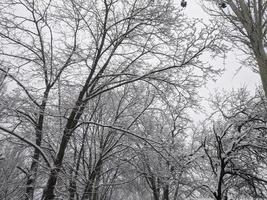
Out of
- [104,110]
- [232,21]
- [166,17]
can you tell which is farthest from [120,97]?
[232,21]

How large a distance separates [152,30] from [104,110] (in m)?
4.81

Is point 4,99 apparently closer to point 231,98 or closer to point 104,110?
point 104,110

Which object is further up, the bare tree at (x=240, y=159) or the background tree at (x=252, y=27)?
the background tree at (x=252, y=27)

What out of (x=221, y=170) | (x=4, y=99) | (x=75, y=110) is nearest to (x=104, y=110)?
(x=75, y=110)

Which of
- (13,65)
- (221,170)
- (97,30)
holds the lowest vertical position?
(221,170)

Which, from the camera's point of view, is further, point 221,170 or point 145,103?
point 145,103

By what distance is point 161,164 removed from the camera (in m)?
9.19

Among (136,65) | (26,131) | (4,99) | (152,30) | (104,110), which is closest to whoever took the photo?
(4,99)

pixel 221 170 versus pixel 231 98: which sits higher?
pixel 231 98

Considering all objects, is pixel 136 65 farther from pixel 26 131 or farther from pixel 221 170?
pixel 26 131

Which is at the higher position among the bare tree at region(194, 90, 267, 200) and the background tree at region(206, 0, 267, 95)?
the background tree at region(206, 0, 267, 95)

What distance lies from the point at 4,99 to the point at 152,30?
4295mm

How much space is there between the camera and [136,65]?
6.86 meters

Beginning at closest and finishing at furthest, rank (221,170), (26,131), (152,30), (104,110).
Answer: (221,170) < (152,30) < (26,131) < (104,110)
